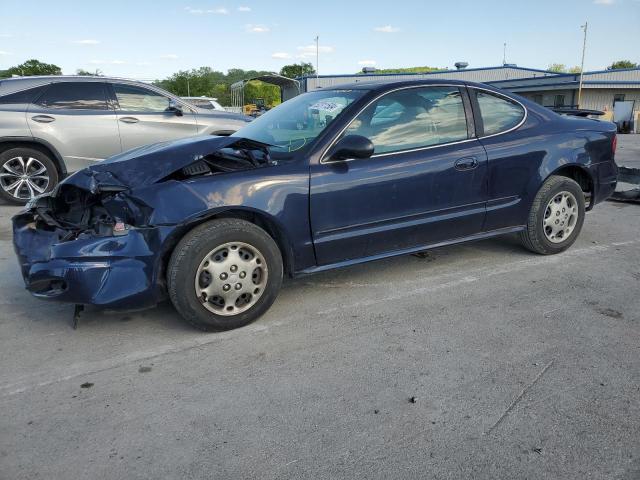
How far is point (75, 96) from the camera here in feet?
24.7

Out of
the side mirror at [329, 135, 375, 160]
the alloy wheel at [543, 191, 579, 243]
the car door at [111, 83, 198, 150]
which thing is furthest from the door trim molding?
the car door at [111, 83, 198, 150]

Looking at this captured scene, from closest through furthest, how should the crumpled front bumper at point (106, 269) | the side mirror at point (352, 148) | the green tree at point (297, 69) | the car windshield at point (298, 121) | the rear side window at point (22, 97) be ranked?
the crumpled front bumper at point (106, 269)
the side mirror at point (352, 148)
the car windshield at point (298, 121)
the rear side window at point (22, 97)
the green tree at point (297, 69)

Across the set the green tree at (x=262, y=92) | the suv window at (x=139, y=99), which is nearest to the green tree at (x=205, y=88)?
the green tree at (x=262, y=92)

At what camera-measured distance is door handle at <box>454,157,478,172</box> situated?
4145 mm

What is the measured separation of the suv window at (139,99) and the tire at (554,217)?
5573 mm

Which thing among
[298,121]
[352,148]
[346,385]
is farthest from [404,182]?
[346,385]

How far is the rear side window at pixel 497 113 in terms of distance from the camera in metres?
4.41

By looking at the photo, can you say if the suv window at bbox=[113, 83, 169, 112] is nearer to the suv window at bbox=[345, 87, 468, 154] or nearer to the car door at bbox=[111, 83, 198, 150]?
Result: the car door at bbox=[111, 83, 198, 150]

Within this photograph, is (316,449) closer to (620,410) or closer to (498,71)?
(620,410)

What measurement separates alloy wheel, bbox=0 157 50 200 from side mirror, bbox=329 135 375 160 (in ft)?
17.3

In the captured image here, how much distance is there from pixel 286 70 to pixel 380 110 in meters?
116

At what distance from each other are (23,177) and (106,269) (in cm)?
511

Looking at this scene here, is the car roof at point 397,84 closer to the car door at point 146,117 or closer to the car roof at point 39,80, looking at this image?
the car door at point 146,117

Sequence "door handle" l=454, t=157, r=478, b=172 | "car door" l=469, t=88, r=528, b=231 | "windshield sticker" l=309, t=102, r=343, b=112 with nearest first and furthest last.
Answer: "windshield sticker" l=309, t=102, r=343, b=112, "door handle" l=454, t=157, r=478, b=172, "car door" l=469, t=88, r=528, b=231
